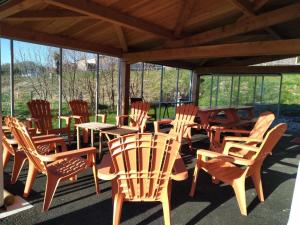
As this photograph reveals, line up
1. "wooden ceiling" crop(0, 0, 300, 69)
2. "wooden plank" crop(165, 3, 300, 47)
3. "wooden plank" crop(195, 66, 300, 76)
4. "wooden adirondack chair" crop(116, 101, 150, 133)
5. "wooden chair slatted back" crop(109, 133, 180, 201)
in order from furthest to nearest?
"wooden plank" crop(195, 66, 300, 76) → "wooden adirondack chair" crop(116, 101, 150, 133) → "wooden plank" crop(165, 3, 300, 47) → "wooden ceiling" crop(0, 0, 300, 69) → "wooden chair slatted back" crop(109, 133, 180, 201)

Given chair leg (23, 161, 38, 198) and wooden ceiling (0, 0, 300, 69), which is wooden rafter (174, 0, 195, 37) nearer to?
wooden ceiling (0, 0, 300, 69)

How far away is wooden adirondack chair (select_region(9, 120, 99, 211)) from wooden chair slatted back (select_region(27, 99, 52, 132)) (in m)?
2.12

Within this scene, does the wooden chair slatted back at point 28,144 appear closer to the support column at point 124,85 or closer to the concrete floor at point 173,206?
the concrete floor at point 173,206

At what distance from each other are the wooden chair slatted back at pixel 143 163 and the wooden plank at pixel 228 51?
12.4 feet

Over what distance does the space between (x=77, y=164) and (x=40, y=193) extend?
585 millimetres

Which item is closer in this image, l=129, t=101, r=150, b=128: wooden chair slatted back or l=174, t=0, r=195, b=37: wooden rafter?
l=174, t=0, r=195, b=37: wooden rafter

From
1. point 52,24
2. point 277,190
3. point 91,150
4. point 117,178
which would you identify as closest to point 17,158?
point 91,150

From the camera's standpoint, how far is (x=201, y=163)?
9.30ft

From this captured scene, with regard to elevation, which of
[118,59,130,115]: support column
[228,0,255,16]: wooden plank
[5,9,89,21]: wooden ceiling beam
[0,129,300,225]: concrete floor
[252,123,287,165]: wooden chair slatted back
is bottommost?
[0,129,300,225]: concrete floor

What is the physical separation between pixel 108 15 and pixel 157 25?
→ 1.61m

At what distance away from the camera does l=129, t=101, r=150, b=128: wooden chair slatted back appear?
18.6ft

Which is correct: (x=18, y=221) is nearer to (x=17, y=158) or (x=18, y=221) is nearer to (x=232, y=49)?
(x=17, y=158)

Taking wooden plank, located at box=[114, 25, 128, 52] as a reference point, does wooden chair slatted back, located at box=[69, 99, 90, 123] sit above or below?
below

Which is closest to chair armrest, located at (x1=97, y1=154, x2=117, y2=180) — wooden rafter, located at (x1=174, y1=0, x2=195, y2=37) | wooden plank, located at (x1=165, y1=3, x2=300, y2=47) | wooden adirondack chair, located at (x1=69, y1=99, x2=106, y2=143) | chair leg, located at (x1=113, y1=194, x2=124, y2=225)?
chair leg, located at (x1=113, y1=194, x2=124, y2=225)
